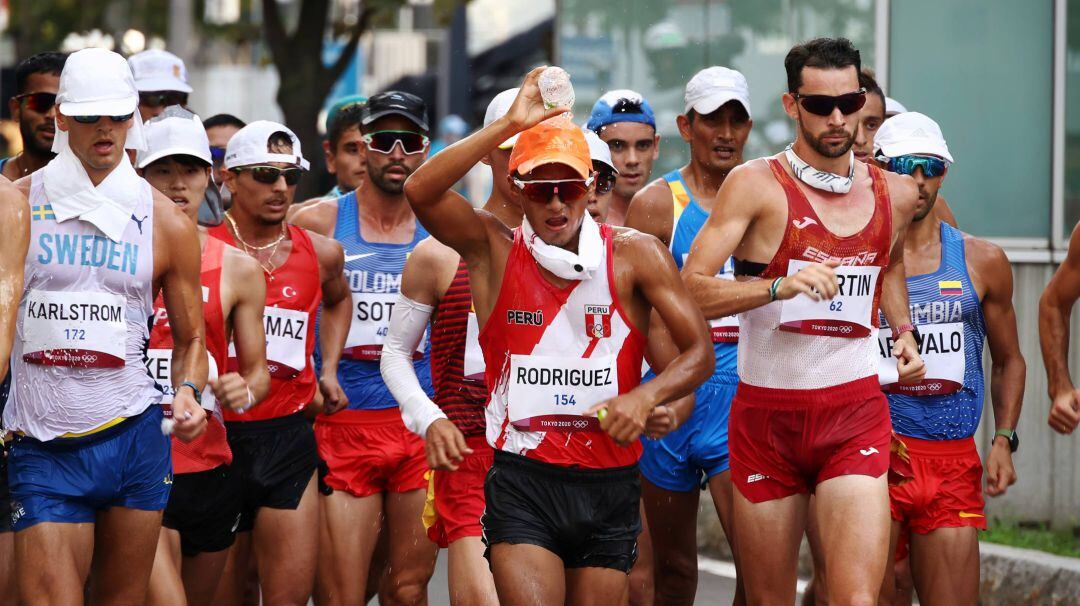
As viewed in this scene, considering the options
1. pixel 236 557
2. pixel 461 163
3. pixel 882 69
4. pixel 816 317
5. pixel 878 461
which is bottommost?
pixel 236 557

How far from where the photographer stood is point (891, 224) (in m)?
6.82

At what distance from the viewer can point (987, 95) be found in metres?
11.4

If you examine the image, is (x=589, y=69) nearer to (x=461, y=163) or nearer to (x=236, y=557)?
(x=236, y=557)

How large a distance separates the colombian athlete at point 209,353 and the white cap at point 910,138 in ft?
9.19

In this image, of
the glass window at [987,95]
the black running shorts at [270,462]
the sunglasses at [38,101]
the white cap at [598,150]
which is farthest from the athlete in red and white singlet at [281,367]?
the glass window at [987,95]

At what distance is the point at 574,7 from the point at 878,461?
26.7 ft

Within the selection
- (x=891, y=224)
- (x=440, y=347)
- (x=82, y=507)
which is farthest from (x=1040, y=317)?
(x=82, y=507)

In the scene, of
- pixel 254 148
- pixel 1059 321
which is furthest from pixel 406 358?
pixel 1059 321

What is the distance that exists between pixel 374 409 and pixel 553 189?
2.83 m

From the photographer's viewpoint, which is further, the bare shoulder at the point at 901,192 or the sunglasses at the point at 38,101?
the sunglasses at the point at 38,101

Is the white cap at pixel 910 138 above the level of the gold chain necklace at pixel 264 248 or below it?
above

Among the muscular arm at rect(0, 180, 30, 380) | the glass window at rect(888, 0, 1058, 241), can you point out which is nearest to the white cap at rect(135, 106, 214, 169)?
the muscular arm at rect(0, 180, 30, 380)

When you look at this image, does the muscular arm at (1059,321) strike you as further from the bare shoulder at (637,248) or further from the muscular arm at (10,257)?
the muscular arm at (10,257)

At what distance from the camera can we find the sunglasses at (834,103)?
22.3 ft
